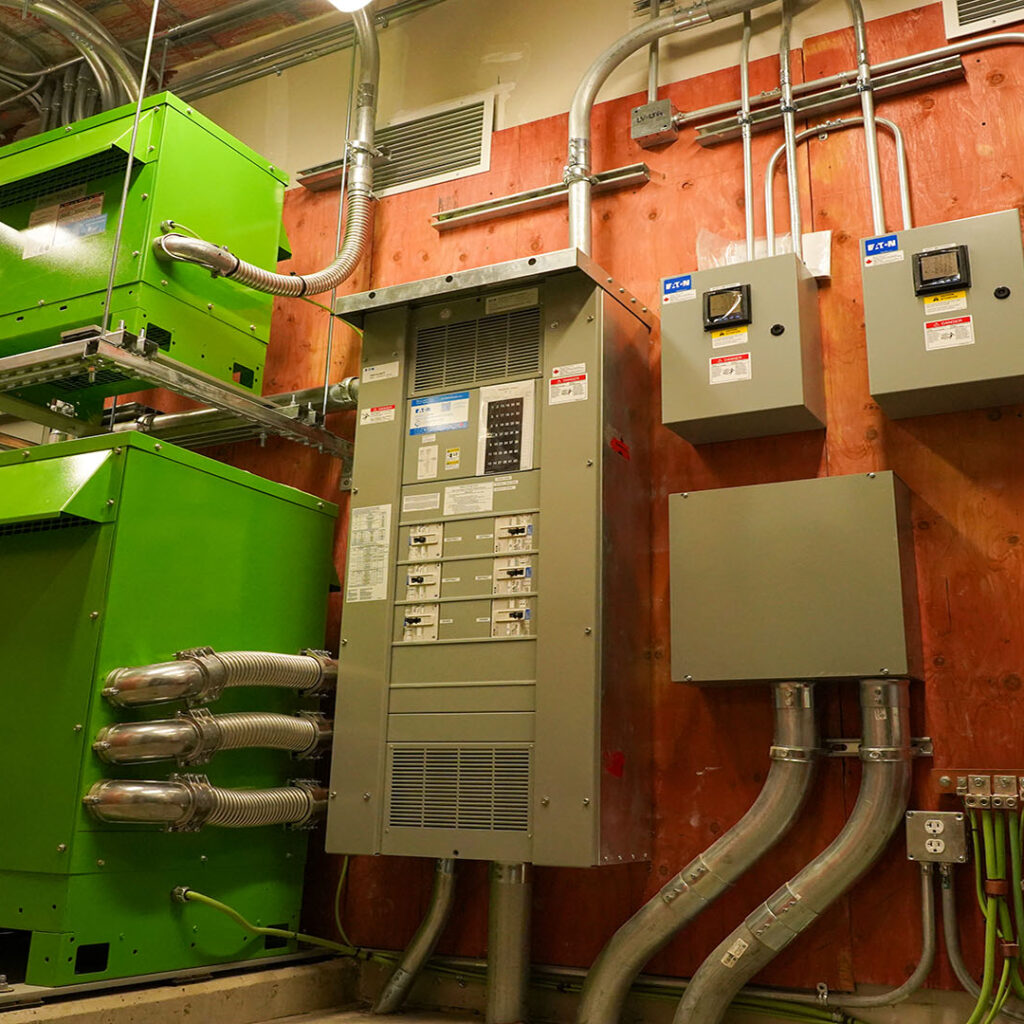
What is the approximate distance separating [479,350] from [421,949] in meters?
1.80

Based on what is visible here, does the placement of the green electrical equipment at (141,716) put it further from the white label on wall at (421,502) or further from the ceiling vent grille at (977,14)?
the ceiling vent grille at (977,14)

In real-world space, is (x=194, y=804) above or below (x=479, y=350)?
below

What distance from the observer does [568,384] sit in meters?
3.05

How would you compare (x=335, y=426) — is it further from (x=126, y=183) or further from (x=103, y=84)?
(x=103, y=84)

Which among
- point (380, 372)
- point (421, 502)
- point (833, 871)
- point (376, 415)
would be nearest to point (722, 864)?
point (833, 871)

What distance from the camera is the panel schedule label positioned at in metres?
3.20

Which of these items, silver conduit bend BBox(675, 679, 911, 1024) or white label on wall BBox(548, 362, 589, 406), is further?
white label on wall BBox(548, 362, 589, 406)

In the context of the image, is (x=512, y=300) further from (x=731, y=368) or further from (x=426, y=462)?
(x=731, y=368)

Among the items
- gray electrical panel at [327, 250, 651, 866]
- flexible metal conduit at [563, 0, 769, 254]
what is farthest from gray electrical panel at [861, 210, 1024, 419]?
flexible metal conduit at [563, 0, 769, 254]

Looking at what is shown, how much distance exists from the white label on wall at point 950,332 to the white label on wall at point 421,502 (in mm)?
1421

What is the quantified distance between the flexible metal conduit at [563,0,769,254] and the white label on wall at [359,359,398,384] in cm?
76

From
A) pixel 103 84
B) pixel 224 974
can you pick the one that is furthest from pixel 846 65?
→ pixel 224 974

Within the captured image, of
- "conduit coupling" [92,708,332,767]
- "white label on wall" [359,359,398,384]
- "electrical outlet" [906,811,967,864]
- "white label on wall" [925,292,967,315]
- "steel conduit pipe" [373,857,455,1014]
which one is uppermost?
"white label on wall" [359,359,398,384]

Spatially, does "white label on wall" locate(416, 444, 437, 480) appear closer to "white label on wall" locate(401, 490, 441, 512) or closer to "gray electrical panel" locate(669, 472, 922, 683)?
"white label on wall" locate(401, 490, 441, 512)
